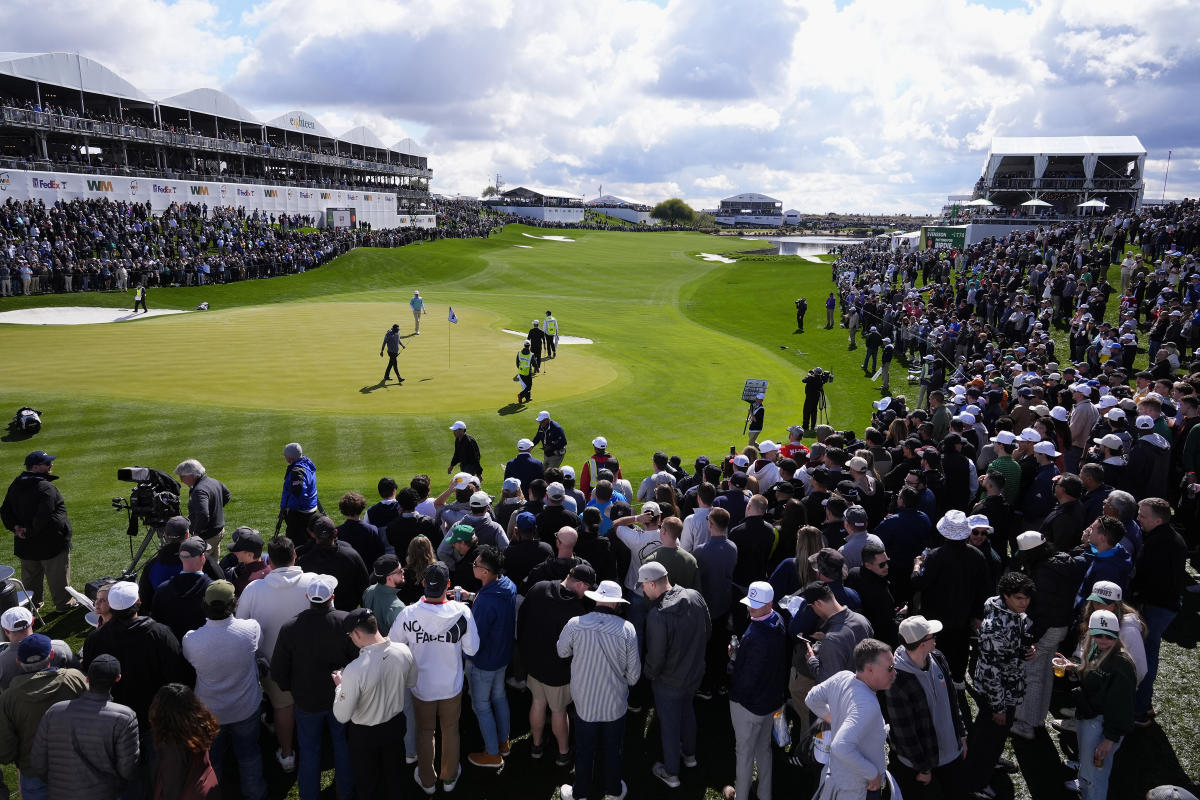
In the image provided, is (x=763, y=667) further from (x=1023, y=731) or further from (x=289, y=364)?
(x=289, y=364)

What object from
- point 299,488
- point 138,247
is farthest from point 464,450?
point 138,247

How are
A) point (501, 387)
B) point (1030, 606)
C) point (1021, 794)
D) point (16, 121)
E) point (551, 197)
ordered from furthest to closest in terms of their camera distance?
point (551, 197)
point (16, 121)
point (501, 387)
point (1030, 606)
point (1021, 794)

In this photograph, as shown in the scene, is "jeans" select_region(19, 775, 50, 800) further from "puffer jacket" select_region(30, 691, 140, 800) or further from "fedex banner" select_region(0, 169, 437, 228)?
"fedex banner" select_region(0, 169, 437, 228)

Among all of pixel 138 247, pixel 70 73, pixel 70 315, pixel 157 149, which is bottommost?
pixel 70 315

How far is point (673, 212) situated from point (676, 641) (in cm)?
18830

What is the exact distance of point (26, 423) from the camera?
15859 mm

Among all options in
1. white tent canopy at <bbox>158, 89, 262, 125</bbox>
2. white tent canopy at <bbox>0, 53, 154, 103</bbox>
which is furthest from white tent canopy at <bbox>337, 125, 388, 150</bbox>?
white tent canopy at <bbox>0, 53, 154, 103</bbox>

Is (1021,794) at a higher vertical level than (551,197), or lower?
lower

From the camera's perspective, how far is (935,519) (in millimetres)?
9688

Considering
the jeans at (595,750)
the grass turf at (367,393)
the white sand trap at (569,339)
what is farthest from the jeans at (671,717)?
the white sand trap at (569,339)

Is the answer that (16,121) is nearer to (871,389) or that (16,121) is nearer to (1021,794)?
(871,389)

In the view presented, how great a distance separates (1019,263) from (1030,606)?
3283cm

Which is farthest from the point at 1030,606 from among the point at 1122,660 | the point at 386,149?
the point at 386,149

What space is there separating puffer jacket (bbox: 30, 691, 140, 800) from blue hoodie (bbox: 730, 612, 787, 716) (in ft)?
15.6
